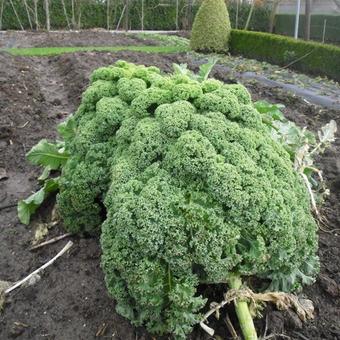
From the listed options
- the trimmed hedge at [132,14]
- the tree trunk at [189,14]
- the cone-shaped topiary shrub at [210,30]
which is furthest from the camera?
the tree trunk at [189,14]

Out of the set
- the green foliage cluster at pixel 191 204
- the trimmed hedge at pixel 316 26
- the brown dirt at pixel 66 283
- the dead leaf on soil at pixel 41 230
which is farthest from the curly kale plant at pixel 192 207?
the trimmed hedge at pixel 316 26

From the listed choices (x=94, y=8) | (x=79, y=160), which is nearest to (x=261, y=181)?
(x=79, y=160)

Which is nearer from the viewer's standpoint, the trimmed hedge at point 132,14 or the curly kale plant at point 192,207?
the curly kale plant at point 192,207

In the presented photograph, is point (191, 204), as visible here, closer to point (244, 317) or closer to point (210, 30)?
point (244, 317)

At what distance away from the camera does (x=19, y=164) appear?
213 inches

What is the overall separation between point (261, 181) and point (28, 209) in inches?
89.1

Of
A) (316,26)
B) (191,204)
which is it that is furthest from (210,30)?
(191,204)

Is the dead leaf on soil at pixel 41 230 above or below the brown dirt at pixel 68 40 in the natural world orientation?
above

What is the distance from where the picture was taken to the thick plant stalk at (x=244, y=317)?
2.52 metres

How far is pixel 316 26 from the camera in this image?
25.0 metres

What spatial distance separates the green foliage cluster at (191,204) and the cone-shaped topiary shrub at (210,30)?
13.4 meters

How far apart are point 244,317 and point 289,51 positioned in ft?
39.7

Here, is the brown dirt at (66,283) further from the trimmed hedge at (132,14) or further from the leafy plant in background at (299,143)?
the trimmed hedge at (132,14)

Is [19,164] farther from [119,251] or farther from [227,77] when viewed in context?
[227,77]
